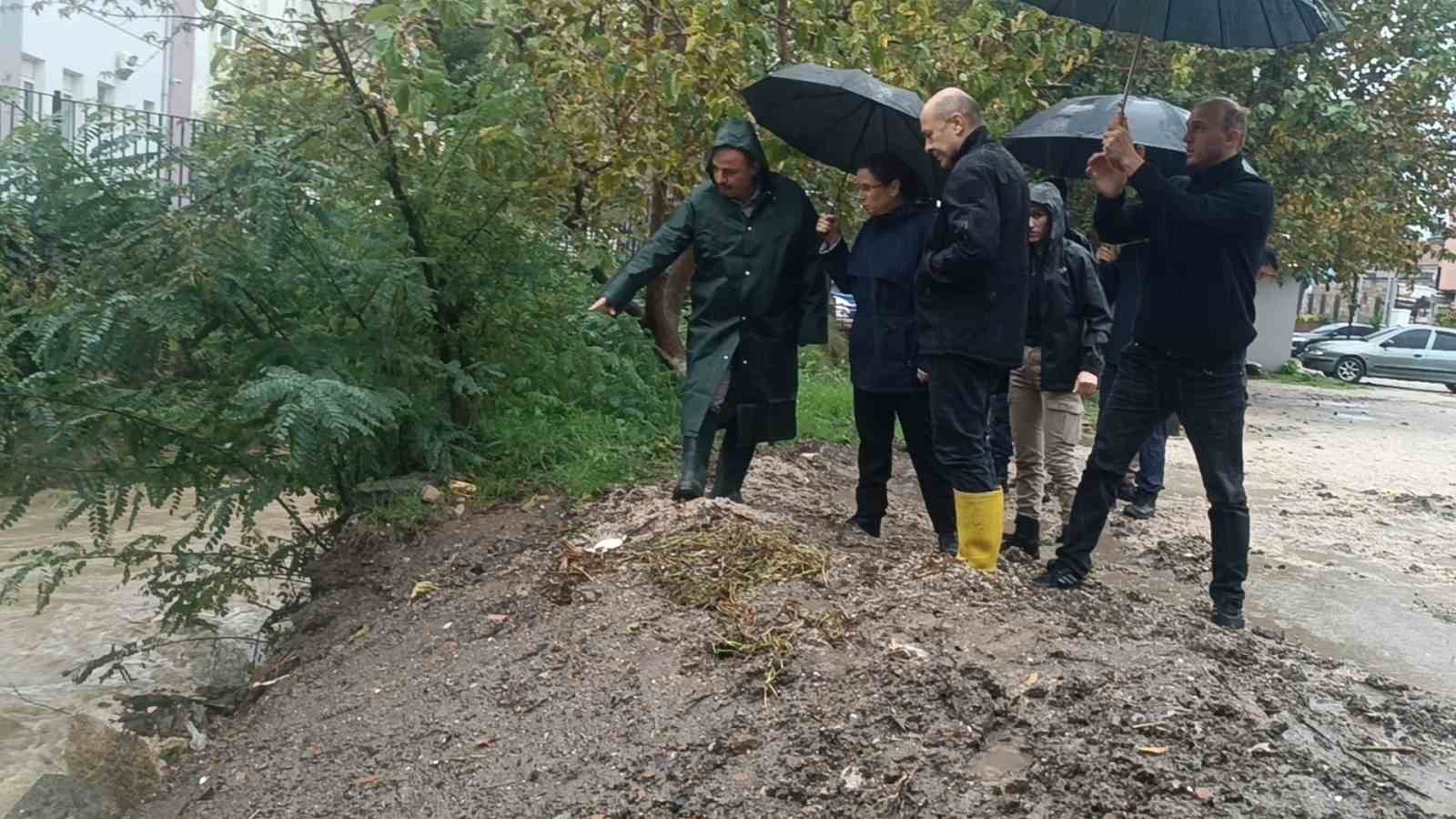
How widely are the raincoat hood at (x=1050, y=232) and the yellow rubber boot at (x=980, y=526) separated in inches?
65.8

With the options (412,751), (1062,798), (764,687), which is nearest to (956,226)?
(764,687)

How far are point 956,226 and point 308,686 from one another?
9.17 feet

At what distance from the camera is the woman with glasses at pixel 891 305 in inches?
211

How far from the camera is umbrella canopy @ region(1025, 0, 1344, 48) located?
4.73m

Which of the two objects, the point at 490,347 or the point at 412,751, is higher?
the point at 490,347

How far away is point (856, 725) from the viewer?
3584 millimetres

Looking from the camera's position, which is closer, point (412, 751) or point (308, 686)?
point (412, 751)

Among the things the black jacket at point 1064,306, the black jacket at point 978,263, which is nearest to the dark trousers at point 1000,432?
the black jacket at point 1064,306

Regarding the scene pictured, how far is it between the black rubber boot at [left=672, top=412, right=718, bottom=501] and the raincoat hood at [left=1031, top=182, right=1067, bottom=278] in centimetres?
178

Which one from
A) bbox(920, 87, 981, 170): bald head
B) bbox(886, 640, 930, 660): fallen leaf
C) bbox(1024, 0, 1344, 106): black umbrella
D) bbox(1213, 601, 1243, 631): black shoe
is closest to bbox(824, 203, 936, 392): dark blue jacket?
bbox(920, 87, 981, 170): bald head

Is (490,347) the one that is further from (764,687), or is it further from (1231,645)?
(1231,645)

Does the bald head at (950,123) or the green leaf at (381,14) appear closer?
the bald head at (950,123)

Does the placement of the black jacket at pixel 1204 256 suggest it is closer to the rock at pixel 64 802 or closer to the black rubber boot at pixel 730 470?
the black rubber boot at pixel 730 470

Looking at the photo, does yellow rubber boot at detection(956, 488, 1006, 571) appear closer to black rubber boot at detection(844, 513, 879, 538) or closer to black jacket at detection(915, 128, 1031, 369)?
black jacket at detection(915, 128, 1031, 369)
